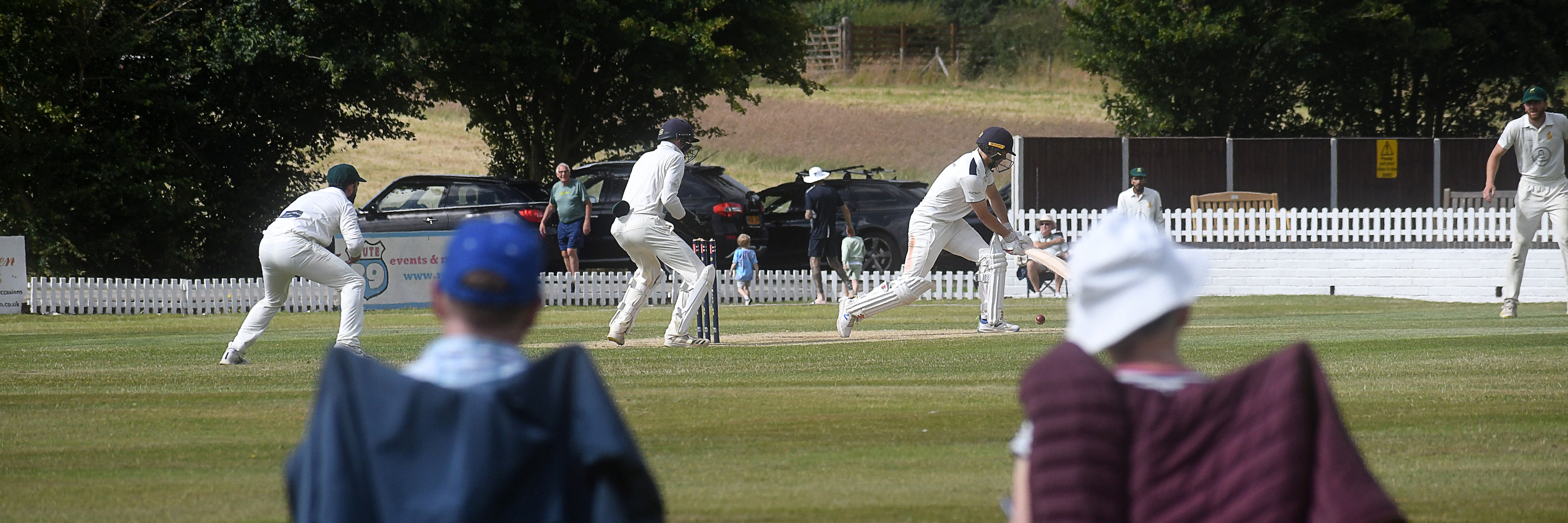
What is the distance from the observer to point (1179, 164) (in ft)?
88.9

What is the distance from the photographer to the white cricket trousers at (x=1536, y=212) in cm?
1325

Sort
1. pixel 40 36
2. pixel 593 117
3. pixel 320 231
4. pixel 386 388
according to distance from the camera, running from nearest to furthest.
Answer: pixel 386 388, pixel 320 231, pixel 40 36, pixel 593 117

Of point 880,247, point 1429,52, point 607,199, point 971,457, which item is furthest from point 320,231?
point 1429,52

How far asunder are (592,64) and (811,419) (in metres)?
23.0

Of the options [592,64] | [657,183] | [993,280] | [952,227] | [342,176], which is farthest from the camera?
[592,64]

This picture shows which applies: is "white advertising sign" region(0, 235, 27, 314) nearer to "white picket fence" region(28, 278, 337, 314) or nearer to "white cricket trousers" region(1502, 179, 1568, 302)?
"white picket fence" region(28, 278, 337, 314)

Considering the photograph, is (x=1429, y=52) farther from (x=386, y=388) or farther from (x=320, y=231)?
(x=386, y=388)

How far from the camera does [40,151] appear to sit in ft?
76.9

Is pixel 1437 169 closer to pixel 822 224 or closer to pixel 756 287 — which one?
pixel 822 224

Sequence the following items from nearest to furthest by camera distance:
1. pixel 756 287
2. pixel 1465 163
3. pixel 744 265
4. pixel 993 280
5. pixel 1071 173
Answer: pixel 993 280 → pixel 744 265 → pixel 756 287 → pixel 1071 173 → pixel 1465 163

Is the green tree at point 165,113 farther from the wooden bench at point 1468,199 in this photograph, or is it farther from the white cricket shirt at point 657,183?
the wooden bench at point 1468,199

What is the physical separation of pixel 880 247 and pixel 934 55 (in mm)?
45524

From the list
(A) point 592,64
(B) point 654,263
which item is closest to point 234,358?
(B) point 654,263

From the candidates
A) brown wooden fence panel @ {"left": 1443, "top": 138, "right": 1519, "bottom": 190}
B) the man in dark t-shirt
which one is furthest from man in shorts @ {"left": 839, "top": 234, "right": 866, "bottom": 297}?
brown wooden fence panel @ {"left": 1443, "top": 138, "right": 1519, "bottom": 190}
